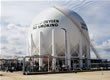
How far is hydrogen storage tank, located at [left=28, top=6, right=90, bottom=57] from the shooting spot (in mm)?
47375

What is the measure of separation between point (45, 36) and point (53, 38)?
2669 millimetres

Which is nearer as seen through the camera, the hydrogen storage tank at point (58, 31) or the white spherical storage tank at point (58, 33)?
the white spherical storage tank at point (58, 33)

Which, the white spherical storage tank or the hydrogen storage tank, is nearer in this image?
the white spherical storage tank

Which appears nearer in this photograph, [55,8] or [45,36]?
[45,36]

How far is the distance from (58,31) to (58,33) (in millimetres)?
466

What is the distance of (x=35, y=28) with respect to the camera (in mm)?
50031

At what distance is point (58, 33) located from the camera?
47188mm

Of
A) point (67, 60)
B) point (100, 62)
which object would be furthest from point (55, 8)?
point (100, 62)

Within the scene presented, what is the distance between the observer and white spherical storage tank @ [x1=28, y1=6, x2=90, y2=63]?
47156mm

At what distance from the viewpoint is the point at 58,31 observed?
1858 inches

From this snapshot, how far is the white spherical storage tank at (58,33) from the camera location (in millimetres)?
47156

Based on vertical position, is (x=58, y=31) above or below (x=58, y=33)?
above

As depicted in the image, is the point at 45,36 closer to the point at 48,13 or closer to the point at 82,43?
the point at 48,13

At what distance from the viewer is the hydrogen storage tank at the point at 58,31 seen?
47375 mm
